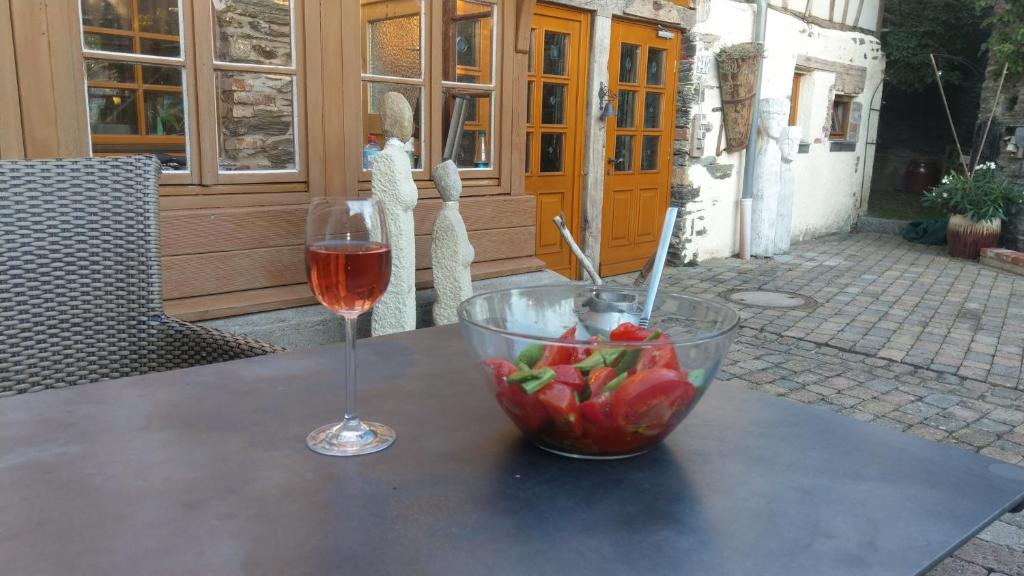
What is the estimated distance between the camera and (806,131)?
8.81m

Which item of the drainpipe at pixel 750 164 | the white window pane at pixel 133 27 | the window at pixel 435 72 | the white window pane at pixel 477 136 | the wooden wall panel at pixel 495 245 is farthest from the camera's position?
the drainpipe at pixel 750 164

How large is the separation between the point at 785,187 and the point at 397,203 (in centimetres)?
557

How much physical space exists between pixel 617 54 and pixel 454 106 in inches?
95.7

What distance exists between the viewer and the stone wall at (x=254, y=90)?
3.18 meters

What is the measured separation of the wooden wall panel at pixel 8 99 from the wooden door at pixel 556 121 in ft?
11.0

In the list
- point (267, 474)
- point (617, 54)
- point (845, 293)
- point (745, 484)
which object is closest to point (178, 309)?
point (267, 474)

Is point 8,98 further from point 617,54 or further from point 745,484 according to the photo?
point 617,54

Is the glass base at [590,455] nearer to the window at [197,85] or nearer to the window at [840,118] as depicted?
the window at [197,85]

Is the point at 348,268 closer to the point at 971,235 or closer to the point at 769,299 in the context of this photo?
the point at 769,299

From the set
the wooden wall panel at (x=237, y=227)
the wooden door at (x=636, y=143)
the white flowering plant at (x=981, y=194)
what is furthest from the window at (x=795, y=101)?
the wooden wall panel at (x=237, y=227)

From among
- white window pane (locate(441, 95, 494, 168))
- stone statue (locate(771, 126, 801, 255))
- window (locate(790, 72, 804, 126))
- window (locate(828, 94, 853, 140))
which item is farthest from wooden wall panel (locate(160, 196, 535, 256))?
window (locate(828, 94, 853, 140))

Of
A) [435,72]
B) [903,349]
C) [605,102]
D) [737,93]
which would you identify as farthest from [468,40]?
[737,93]

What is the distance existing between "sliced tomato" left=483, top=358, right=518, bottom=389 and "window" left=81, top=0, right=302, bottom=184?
2.58m

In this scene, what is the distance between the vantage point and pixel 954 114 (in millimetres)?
12133
